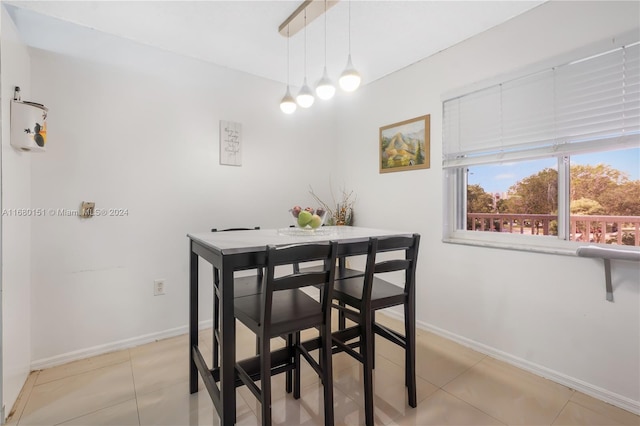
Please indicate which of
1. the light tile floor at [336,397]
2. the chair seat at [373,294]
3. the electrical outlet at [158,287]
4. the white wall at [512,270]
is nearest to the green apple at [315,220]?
the chair seat at [373,294]

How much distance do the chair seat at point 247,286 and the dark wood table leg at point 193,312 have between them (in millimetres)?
232

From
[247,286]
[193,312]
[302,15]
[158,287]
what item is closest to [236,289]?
[247,286]

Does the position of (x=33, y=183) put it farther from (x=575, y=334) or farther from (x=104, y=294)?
(x=575, y=334)

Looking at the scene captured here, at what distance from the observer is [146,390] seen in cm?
180

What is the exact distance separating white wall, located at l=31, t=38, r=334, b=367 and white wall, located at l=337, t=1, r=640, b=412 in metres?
1.31

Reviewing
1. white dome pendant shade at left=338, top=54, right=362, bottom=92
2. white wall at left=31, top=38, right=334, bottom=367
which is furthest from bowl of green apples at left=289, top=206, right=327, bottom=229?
white wall at left=31, top=38, right=334, bottom=367

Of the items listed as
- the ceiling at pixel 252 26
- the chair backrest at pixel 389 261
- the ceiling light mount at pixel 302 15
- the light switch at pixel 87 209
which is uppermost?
the ceiling at pixel 252 26

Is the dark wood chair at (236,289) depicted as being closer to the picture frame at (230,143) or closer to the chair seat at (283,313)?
the chair seat at (283,313)

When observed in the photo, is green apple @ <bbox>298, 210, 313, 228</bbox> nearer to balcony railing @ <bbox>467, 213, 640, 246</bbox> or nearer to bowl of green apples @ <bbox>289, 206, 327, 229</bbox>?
bowl of green apples @ <bbox>289, 206, 327, 229</bbox>

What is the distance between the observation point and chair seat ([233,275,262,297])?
1.64m

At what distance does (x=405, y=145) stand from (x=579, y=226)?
142 cm

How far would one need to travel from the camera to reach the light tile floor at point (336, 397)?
1572 millimetres

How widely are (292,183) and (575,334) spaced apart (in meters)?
2.53

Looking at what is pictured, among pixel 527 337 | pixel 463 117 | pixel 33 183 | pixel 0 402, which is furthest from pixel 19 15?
pixel 527 337
